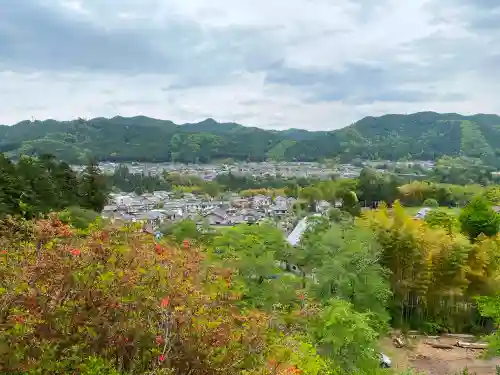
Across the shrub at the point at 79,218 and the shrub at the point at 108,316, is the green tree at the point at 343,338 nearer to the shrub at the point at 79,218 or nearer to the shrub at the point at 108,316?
the shrub at the point at 79,218

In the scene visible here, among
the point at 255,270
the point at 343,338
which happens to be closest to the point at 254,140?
the point at 255,270

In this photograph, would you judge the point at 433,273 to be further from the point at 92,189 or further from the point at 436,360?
the point at 92,189

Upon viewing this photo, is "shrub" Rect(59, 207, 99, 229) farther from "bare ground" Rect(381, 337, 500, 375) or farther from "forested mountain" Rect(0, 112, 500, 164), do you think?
"forested mountain" Rect(0, 112, 500, 164)

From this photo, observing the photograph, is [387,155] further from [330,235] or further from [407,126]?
→ [330,235]

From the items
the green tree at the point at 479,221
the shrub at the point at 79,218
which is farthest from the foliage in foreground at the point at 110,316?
the green tree at the point at 479,221

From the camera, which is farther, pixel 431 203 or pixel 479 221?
pixel 431 203

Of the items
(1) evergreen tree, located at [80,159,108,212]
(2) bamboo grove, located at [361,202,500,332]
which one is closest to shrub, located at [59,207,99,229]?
(1) evergreen tree, located at [80,159,108,212]
